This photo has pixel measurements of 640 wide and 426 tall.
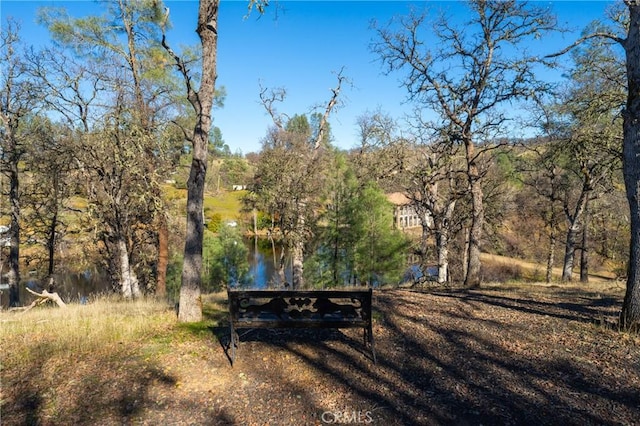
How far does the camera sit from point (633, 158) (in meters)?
5.22

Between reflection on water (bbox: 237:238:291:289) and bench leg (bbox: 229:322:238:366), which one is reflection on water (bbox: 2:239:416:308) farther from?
bench leg (bbox: 229:322:238:366)

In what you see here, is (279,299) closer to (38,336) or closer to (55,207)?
(38,336)

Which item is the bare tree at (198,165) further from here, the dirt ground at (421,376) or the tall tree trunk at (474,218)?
the tall tree trunk at (474,218)

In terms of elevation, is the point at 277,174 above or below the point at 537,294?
above

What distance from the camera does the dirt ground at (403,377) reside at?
3.54 meters

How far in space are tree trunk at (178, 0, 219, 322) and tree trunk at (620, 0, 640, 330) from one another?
6.55 meters

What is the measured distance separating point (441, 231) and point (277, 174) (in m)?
7.58

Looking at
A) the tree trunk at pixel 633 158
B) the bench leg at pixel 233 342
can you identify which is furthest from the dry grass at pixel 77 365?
the tree trunk at pixel 633 158

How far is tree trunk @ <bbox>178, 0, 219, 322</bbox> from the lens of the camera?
5801 millimetres

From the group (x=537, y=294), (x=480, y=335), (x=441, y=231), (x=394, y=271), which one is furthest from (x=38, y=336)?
(x=394, y=271)

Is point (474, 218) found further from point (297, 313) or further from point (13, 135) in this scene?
point (13, 135)

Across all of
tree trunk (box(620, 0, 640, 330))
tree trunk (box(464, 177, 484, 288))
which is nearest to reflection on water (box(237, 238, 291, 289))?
tree trunk (box(464, 177, 484, 288))

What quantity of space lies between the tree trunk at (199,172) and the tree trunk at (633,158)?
258 inches

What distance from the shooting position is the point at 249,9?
5.55 m
